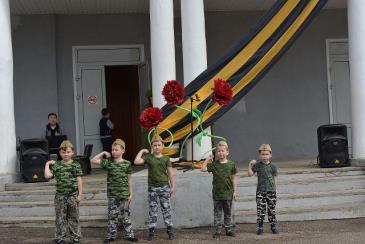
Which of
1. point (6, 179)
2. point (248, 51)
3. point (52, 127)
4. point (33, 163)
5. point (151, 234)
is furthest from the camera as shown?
point (52, 127)

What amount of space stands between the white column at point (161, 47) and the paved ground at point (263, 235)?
283 centimetres

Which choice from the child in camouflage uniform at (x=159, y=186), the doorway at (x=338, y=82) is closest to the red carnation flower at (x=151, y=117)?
the child in camouflage uniform at (x=159, y=186)

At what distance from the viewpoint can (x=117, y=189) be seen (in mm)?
7949

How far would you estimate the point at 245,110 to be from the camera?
47.8 feet

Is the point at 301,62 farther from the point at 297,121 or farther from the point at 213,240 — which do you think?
the point at 213,240

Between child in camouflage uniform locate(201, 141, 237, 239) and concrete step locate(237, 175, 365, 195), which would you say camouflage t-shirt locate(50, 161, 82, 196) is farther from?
concrete step locate(237, 175, 365, 195)

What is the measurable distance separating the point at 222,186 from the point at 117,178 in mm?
1453

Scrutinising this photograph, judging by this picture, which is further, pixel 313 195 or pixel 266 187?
pixel 313 195

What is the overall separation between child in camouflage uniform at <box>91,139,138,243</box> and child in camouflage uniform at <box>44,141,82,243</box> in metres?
0.38

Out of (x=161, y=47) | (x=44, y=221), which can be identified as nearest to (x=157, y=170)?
(x=44, y=221)

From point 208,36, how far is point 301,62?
2.46 m

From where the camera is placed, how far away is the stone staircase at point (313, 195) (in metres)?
9.43

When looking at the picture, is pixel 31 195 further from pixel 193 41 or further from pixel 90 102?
pixel 90 102

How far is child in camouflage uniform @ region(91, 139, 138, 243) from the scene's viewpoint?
7953 mm
